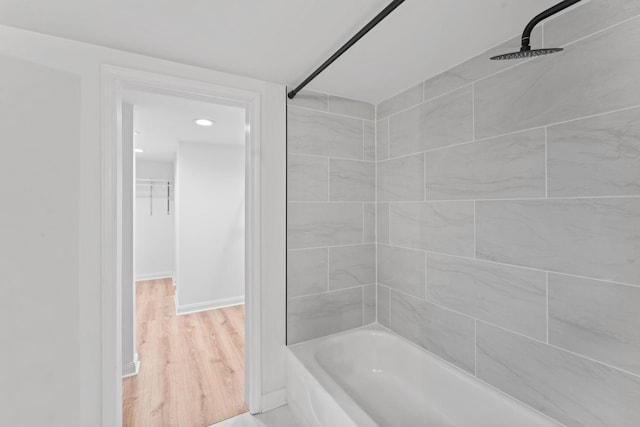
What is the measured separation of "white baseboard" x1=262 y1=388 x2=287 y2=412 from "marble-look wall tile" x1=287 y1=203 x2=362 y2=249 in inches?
37.7

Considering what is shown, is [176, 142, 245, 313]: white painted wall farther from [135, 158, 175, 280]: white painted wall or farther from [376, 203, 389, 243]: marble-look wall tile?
[376, 203, 389, 243]: marble-look wall tile

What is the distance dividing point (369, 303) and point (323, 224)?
2.47 feet

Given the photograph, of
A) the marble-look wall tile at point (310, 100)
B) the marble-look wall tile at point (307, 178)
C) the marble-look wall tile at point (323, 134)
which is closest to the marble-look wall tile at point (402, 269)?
the marble-look wall tile at point (307, 178)

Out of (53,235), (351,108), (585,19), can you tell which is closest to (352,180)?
(351,108)

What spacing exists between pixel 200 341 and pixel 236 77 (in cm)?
262

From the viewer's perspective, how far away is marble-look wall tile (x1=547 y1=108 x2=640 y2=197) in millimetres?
968

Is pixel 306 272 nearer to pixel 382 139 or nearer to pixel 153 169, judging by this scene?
pixel 382 139

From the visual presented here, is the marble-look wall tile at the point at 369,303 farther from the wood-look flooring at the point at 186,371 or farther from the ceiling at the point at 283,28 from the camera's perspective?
the ceiling at the point at 283,28

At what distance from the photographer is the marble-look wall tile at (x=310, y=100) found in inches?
73.4

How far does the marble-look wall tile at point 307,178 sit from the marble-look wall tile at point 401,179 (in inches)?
17.6

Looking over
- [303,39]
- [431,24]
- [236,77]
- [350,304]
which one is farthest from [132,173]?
[431,24]

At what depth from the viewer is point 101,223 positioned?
1.39 meters

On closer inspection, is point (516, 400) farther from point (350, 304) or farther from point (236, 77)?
point (236, 77)

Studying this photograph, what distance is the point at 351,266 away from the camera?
6.82 feet
